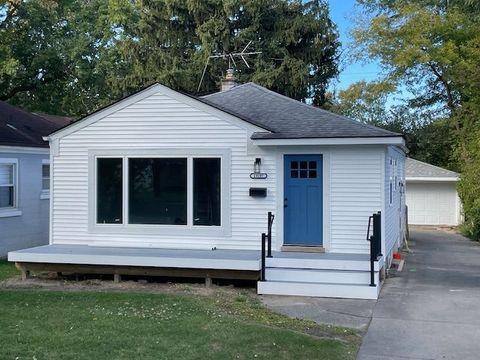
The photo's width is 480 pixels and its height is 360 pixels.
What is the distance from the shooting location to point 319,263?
32.8 ft

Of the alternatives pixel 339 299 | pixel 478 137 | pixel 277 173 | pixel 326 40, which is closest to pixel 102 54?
pixel 326 40

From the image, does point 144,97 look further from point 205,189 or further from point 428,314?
point 428,314

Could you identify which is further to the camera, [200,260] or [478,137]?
[478,137]

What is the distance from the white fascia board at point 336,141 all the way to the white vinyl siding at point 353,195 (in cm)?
40

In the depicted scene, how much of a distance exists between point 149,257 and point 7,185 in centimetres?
639

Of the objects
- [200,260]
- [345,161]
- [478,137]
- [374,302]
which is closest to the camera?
[374,302]

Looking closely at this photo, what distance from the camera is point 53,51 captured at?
86.8ft

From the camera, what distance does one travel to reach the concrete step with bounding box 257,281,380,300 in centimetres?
931

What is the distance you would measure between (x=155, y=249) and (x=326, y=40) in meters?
21.5

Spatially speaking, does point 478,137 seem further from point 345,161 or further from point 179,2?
point 179,2

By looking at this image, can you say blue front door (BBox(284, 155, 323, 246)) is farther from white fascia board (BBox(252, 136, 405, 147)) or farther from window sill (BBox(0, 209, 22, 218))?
window sill (BBox(0, 209, 22, 218))

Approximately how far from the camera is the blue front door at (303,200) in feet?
37.0

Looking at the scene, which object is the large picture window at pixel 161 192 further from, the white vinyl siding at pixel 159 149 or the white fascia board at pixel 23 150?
the white fascia board at pixel 23 150

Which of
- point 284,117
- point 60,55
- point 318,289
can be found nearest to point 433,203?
point 284,117
